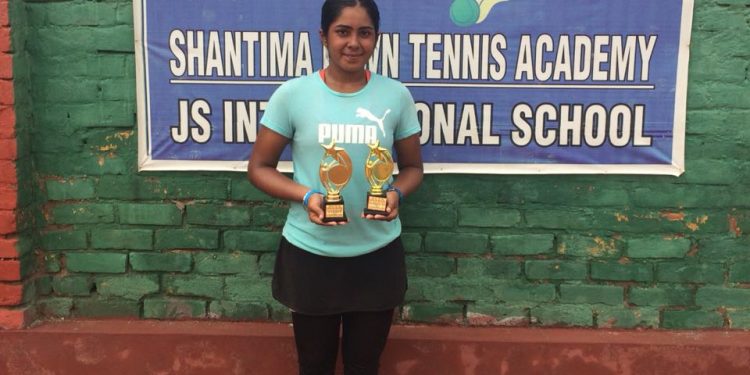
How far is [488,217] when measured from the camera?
301cm

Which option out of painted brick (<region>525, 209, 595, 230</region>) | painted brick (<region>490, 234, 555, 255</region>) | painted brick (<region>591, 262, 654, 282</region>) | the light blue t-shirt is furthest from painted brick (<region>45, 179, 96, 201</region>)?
painted brick (<region>591, 262, 654, 282</region>)

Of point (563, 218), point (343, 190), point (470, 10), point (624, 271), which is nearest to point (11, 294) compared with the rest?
point (343, 190)

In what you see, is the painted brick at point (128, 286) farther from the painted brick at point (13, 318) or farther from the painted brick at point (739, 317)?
the painted brick at point (739, 317)

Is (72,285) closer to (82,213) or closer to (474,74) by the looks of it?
(82,213)

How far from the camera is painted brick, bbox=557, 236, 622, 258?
3.00 metres

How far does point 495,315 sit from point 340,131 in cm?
137

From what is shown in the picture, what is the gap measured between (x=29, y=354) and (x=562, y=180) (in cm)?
250

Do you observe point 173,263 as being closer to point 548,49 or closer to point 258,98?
point 258,98

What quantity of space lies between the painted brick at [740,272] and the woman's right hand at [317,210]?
195cm

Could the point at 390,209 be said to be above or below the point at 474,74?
below

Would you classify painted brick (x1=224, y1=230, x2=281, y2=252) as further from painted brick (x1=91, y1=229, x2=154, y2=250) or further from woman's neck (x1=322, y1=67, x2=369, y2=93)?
woman's neck (x1=322, y1=67, x2=369, y2=93)

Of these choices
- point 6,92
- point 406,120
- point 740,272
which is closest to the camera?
point 406,120

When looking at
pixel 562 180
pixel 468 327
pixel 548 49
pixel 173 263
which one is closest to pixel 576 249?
pixel 562 180

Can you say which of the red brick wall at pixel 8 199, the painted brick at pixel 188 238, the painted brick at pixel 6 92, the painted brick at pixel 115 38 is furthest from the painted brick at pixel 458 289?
the painted brick at pixel 6 92
